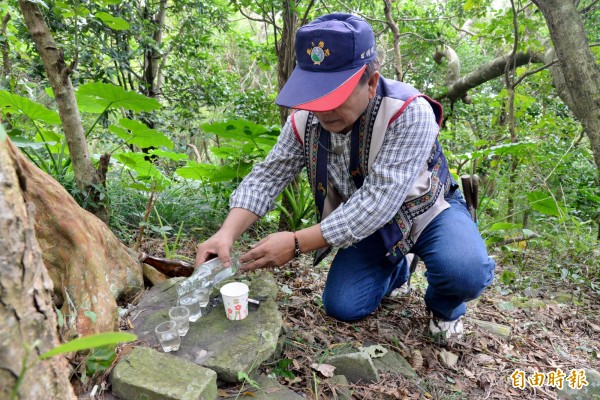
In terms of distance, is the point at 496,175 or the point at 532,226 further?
the point at 532,226

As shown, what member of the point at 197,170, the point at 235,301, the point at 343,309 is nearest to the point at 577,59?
the point at 343,309

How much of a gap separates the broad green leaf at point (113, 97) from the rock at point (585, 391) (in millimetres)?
2862

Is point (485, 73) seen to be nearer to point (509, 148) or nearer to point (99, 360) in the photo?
point (509, 148)

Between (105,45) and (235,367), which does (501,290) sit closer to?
(235,367)

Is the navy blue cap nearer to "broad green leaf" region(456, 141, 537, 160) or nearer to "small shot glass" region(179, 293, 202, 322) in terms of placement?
"small shot glass" region(179, 293, 202, 322)

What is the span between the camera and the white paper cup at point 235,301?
174 centimetres

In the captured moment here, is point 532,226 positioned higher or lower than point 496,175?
lower

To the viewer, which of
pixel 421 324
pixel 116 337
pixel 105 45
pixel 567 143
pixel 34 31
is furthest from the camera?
pixel 567 143

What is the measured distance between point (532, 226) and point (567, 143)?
1.29m

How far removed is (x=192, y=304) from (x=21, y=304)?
1121mm

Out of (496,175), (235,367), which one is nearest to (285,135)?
(235,367)

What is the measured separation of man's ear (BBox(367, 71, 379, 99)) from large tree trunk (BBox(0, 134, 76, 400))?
1460 millimetres

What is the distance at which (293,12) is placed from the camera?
3176 mm

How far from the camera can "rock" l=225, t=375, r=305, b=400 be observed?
151 centimetres
